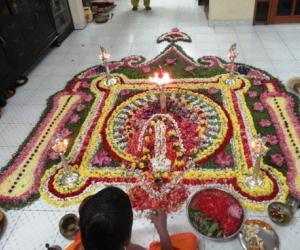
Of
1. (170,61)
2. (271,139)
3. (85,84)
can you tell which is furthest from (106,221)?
(170,61)

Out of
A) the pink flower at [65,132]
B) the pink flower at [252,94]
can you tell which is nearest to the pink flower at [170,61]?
the pink flower at [252,94]

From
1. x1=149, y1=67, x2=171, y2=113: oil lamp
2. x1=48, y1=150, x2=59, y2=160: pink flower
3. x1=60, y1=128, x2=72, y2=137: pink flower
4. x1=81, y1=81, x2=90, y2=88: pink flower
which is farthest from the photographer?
x1=81, y1=81, x2=90, y2=88: pink flower

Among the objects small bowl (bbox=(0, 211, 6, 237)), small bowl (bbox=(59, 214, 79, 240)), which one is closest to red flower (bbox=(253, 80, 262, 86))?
small bowl (bbox=(59, 214, 79, 240))

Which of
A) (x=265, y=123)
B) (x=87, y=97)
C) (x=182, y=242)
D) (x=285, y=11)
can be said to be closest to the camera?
(x=182, y=242)

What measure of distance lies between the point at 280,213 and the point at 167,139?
1.18 metres

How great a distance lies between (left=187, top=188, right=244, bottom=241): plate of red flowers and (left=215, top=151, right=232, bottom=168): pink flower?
0.38 m

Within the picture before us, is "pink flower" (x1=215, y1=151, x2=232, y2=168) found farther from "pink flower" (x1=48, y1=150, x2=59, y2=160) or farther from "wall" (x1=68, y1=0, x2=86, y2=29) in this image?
"wall" (x1=68, y1=0, x2=86, y2=29)

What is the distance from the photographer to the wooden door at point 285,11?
5.18 metres

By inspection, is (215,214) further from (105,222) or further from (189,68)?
(189,68)

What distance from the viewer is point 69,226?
224 cm

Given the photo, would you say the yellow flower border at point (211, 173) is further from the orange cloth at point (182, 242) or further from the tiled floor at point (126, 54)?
the orange cloth at point (182, 242)

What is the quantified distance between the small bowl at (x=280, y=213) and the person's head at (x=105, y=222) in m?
1.32

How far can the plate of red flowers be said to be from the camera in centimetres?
208

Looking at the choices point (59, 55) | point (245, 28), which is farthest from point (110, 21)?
point (245, 28)
